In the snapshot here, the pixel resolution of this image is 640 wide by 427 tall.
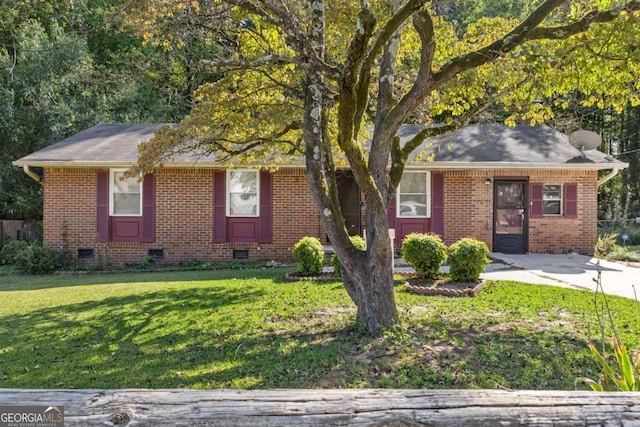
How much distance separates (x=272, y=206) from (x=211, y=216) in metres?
1.78

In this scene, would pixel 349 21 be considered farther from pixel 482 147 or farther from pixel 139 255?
pixel 139 255

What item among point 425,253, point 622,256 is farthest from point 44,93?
point 622,256

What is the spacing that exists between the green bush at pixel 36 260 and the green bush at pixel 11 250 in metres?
0.35

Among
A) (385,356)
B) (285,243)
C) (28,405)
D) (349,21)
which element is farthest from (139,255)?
(28,405)

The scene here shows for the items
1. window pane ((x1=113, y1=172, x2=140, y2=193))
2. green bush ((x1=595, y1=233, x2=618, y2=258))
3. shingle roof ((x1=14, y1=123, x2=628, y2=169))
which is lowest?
green bush ((x1=595, y1=233, x2=618, y2=258))

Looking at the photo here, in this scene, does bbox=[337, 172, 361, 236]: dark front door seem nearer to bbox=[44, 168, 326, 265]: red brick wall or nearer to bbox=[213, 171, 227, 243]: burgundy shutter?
bbox=[44, 168, 326, 265]: red brick wall

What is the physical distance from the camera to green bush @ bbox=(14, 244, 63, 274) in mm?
12172

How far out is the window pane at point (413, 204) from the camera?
13.6 meters

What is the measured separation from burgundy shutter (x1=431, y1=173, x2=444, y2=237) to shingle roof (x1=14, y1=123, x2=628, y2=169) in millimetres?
509

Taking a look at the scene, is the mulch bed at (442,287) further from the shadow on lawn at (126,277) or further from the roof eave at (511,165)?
the roof eave at (511,165)

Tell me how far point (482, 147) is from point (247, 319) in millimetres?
10049

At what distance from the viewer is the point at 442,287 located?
8492mm

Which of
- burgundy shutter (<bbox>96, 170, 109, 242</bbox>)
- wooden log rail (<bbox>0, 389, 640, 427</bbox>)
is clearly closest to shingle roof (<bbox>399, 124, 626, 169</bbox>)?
burgundy shutter (<bbox>96, 170, 109, 242</bbox>)

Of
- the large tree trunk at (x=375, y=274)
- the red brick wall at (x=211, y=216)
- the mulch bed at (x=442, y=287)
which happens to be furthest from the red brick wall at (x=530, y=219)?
the large tree trunk at (x=375, y=274)
